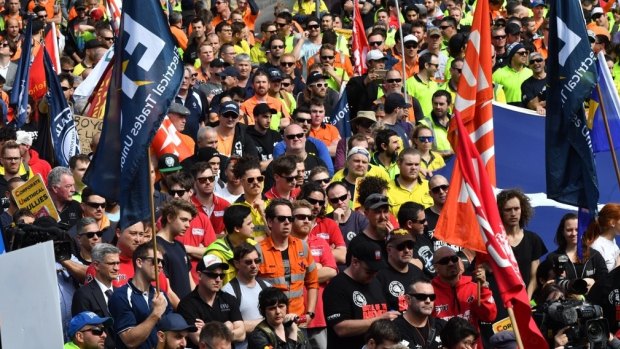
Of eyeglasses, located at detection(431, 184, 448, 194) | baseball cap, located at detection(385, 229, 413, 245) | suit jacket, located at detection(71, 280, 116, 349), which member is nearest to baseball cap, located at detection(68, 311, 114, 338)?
suit jacket, located at detection(71, 280, 116, 349)

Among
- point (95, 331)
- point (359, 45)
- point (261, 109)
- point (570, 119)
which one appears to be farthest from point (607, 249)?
point (359, 45)

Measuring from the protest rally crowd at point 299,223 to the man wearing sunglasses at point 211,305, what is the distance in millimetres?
12

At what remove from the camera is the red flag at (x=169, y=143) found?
1686 centimetres

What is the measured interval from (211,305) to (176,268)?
3.01ft

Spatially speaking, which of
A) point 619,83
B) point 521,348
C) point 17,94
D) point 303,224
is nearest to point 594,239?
point 303,224

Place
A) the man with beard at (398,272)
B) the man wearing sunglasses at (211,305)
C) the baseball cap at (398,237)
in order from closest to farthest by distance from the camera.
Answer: the man wearing sunglasses at (211,305)
the man with beard at (398,272)
the baseball cap at (398,237)

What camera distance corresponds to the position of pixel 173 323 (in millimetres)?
12211

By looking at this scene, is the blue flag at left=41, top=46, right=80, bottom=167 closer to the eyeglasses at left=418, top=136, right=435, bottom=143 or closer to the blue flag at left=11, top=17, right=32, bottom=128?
the blue flag at left=11, top=17, right=32, bottom=128

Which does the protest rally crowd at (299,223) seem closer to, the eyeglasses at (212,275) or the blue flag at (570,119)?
the eyeglasses at (212,275)

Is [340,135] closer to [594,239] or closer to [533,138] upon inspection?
[533,138]

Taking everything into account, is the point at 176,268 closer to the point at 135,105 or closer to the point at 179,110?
the point at 135,105

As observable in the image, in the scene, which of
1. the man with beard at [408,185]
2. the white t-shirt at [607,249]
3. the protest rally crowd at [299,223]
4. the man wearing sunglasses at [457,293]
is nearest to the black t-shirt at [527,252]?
the protest rally crowd at [299,223]

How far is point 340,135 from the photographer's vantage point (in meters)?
19.1

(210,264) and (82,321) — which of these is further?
(210,264)
